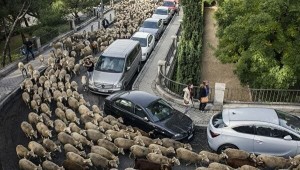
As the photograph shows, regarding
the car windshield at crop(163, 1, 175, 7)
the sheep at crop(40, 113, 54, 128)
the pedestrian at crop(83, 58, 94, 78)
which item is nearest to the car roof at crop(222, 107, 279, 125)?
the sheep at crop(40, 113, 54, 128)

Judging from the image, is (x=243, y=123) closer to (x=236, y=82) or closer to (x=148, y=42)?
(x=236, y=82)

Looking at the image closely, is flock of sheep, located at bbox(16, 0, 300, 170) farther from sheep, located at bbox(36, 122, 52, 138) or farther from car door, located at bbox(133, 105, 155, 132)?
car door, located at bbox(133, 105, 155, 132)

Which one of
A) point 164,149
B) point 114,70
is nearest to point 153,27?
point 114,70

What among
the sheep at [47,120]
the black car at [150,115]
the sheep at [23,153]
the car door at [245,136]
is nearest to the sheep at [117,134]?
the black car at [150,115]

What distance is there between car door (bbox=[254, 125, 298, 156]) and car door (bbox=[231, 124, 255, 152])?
0.55 ft

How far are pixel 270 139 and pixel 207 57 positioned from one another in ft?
49.5

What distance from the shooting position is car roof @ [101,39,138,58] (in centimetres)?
1858

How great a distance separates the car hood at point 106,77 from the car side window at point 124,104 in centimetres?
309

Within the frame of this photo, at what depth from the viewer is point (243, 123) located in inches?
476

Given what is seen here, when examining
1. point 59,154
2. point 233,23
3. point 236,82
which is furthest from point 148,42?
point 59,154

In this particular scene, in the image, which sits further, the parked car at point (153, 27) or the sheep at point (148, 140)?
the parked car at point (153, 27)

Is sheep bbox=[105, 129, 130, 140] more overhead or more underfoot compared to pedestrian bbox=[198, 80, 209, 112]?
more underfoot

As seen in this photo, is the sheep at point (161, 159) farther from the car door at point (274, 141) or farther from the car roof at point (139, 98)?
the car door at point (274, 141)

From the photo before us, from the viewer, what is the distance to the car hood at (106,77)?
17484 mm
